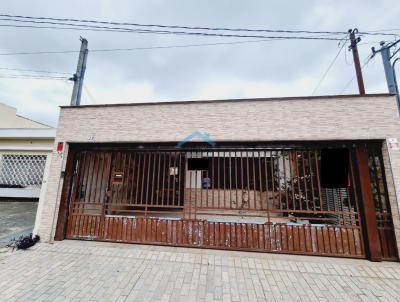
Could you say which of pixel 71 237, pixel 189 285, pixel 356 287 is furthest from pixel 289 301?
pixel 71 237

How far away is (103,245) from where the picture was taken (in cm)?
482

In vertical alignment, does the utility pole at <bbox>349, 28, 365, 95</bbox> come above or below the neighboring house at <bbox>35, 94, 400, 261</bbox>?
above

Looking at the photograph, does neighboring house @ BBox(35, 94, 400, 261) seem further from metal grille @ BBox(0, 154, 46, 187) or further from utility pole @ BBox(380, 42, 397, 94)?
metal grille @ BBox(0, 154, 46, 187)

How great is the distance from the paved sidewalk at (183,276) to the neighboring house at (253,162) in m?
0.44

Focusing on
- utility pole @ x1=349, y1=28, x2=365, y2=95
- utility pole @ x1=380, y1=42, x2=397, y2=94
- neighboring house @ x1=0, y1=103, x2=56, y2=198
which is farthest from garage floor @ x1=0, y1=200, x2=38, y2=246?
utility pole @ x1=380, y1=42, x2=397, y2=94

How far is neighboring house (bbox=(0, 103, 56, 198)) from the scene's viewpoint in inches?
395

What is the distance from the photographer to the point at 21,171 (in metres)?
10.2

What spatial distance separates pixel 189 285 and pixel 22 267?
133 inches

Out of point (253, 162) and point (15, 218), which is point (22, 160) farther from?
point (253, 162)

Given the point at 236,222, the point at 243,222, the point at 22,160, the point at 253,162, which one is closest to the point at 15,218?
the point at 22,160

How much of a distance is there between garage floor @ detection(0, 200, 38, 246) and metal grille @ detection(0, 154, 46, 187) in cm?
102

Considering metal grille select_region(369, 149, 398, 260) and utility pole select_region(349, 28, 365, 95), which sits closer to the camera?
metal grille select_region(369, 149, 398, 260)

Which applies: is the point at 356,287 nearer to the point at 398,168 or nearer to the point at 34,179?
the point at 398,168

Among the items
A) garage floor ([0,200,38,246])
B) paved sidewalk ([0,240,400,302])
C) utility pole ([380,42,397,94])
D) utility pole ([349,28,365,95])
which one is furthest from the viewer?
utility pole ([380,42,397,94])
